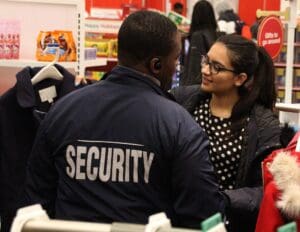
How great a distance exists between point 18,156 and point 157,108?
80 cm

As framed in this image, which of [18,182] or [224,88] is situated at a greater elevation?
[224,88]

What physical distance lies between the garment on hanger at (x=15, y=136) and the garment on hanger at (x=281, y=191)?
3.21 ft

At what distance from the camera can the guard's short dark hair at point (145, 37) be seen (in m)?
1.82

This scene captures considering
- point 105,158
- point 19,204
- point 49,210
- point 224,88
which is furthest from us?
point 224,88

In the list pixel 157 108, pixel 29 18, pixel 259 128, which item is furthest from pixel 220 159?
pixel 29 18

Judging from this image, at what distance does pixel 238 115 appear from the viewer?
2.42 m

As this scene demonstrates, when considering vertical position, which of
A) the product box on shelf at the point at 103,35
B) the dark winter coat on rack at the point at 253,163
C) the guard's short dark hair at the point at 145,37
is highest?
the guard's short dark hair at the point at 145,37

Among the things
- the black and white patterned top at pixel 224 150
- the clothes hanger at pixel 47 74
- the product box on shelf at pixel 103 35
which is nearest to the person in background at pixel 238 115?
the black and white patterned top at pixel 224 150

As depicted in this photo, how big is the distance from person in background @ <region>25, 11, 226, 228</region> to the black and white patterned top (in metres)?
0.52

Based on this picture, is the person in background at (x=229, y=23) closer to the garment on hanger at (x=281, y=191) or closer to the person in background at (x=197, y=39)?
the person in background at (x=197, y=39)

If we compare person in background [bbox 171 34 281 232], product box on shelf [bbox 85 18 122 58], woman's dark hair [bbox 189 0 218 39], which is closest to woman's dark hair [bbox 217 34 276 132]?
person in background [bbox 171 34 281 232]

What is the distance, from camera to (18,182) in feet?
7.59

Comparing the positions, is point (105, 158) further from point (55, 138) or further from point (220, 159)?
point (220, 159)

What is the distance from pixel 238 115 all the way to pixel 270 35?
243cm
